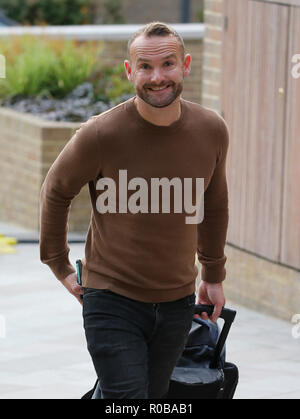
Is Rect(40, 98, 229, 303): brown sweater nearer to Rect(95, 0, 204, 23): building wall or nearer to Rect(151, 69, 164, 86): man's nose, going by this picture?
Rect(151, 69, 164, 86): man's nose

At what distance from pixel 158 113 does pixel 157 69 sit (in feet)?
0.58

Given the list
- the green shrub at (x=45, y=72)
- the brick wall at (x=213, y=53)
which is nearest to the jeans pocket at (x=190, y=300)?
the brick wall at (x=213, y=53)

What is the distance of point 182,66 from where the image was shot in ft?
15.5

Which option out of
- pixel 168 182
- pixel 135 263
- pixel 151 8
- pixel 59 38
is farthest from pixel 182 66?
pixel 151 8

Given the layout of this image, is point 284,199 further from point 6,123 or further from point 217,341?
point 6,123

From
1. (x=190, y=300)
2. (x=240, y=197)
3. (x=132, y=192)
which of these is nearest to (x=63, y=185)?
(x=132, y=192)

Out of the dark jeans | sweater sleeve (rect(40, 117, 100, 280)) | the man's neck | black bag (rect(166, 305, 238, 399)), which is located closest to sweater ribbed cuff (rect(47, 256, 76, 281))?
sweater sleeve (rect(40, 117, 100, 280))

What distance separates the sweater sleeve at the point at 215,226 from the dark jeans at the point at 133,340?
0.93ft

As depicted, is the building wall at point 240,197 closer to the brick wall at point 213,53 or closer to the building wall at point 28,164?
the brick wall at point 213,53

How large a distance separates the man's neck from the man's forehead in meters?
0.18

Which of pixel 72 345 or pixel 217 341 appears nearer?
pixel 217 341

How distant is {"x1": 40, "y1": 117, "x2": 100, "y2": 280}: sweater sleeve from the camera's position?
4672 millimetres

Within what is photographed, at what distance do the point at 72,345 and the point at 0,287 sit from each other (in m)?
2.10
